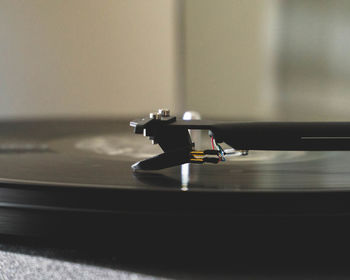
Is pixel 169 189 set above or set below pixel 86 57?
below

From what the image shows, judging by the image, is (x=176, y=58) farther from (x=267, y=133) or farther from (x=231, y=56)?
(x=267, y=133)

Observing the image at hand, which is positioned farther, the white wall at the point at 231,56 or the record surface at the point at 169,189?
the white wall at the point at 231,56

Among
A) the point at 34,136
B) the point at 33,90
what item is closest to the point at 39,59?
the point at 33,90

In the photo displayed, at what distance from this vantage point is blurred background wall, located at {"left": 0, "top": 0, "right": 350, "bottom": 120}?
179cm

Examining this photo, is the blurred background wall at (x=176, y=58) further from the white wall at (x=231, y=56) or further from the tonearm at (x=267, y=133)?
the tonearm at (x=267, y=133)

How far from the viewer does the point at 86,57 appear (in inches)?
74.2

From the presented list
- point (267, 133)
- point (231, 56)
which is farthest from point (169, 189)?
point (231, 56)

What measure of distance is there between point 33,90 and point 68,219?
1.52 meters

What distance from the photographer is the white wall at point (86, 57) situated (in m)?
1.76

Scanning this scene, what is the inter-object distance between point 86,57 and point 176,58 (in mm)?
425

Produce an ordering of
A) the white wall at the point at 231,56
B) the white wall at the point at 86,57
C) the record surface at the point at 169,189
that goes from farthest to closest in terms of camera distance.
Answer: the white wall at the point at 231,56, the white wall at the point at 86,57, the record surface at the point at 169,189

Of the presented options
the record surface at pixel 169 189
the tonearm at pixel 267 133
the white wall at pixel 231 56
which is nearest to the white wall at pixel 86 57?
the white wall at pixel 231 56

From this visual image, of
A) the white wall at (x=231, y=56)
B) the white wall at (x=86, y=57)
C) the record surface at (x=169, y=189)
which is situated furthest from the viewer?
the white wall at (x=231, y=56)

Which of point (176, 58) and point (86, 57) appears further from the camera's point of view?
point (176, 58)
